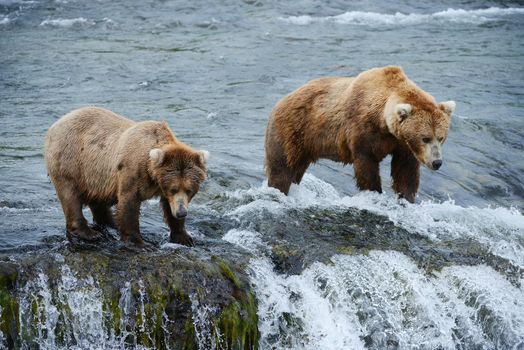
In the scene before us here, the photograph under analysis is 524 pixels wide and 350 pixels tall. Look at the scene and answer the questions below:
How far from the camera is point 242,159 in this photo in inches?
456

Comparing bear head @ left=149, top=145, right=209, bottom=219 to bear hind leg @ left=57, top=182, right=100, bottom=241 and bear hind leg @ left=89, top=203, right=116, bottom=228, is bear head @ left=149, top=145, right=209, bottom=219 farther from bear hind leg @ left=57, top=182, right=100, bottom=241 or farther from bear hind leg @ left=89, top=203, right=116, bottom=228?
bear hind leg @ left=89, top=203, right=116, bottom=228

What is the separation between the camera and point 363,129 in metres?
9.10

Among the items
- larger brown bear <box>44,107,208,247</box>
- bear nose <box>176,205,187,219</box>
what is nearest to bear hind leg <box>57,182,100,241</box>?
larger brown bear <box>44,107,208,247</box>

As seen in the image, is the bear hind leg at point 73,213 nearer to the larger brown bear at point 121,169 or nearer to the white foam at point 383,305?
the larger brown bear at point 121,169

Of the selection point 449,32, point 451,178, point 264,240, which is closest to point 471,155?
point 451,178

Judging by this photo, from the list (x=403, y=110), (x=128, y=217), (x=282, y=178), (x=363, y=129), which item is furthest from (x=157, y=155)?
(x=282, y=178)

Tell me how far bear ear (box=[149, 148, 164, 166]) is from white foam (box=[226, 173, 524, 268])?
→ 1984mm

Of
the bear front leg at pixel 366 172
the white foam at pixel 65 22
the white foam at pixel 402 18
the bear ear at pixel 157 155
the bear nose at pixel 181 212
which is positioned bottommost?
the white foam at pixel 402 18

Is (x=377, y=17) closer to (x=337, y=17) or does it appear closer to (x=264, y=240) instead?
(x=337, y=17)

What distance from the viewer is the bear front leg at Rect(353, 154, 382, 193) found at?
9.15 meters

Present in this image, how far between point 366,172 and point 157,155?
2.93 m

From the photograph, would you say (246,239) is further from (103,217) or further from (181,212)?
(181,212)

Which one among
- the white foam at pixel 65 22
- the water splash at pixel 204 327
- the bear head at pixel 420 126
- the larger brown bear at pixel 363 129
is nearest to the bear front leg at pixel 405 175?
the larger brown bear at pixel 363 129

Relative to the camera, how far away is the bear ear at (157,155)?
6.89 meters
